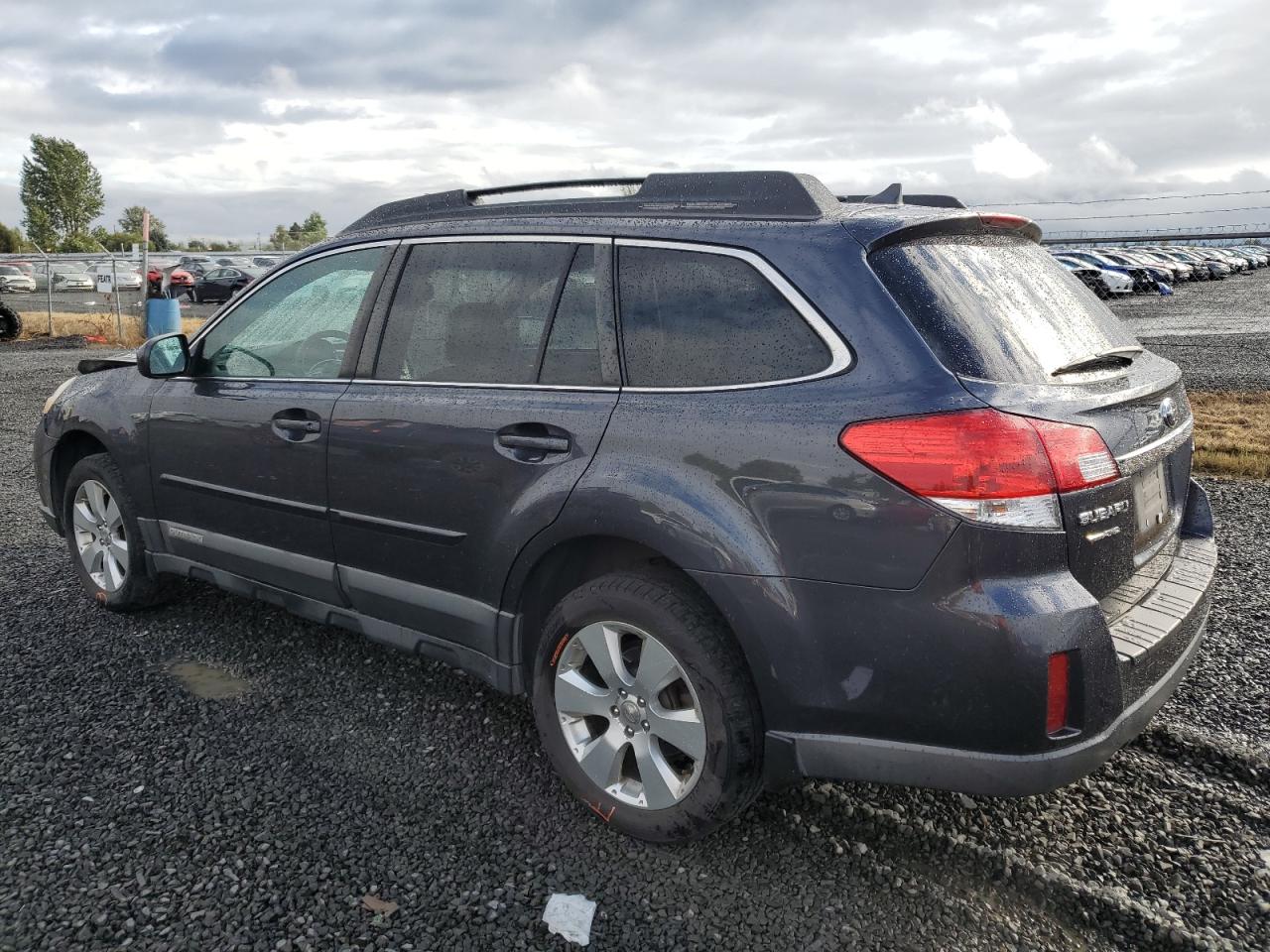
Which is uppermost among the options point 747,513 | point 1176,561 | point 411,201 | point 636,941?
point 411,201

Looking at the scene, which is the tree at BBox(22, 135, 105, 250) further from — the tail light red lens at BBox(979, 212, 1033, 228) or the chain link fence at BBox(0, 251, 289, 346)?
the tail light red lens at BBox(979, 212, 1033, 228)

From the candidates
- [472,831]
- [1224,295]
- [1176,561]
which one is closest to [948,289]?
[1176,561]

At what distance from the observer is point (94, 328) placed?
22016mm

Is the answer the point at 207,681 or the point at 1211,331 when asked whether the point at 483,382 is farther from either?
the point at 1211,331

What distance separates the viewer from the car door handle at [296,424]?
3.52 m

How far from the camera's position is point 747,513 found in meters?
2.51

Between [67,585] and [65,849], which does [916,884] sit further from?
[67,585]

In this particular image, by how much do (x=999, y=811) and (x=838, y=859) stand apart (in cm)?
58

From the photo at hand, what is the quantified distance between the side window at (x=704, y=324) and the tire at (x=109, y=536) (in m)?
2.71

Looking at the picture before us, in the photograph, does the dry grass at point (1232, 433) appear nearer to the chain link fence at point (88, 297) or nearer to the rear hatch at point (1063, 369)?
the rear hatch at point (1063, 369)

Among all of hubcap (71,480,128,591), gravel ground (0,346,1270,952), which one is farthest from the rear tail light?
hubcap (71,480,128,591)

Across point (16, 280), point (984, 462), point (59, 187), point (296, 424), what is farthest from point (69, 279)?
point (59, 187)

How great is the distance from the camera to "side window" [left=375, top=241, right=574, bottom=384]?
3104 millimetres

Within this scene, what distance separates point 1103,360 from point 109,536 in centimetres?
412
